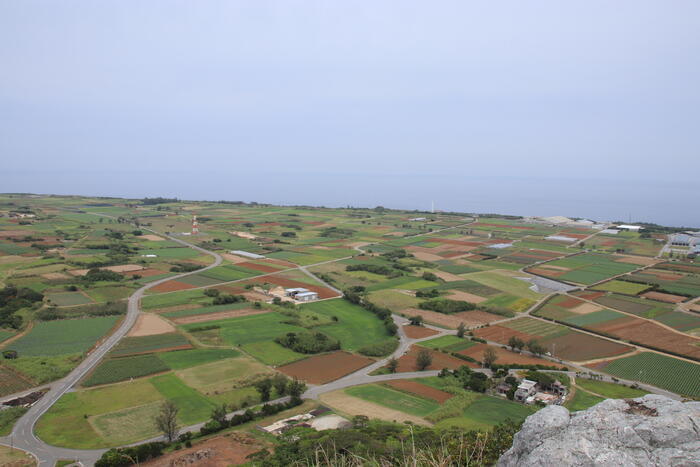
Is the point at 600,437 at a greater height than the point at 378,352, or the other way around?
the point at 600,437

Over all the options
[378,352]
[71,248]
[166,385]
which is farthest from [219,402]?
[71,248]

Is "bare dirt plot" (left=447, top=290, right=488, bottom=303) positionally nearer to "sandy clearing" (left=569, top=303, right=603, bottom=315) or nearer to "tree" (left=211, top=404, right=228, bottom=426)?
"sandy clearing" (left=569, top=303, right=603, bottom=315)

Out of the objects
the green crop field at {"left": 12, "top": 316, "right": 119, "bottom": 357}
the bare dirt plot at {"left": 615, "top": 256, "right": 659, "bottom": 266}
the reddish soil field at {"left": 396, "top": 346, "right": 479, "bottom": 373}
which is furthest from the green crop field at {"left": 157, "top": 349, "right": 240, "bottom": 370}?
the bare dirt plot at {"left": 615, "top": 256, "right": 659, "bottom": 266}

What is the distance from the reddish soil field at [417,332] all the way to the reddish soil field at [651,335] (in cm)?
1958

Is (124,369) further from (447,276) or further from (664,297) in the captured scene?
(664,297)

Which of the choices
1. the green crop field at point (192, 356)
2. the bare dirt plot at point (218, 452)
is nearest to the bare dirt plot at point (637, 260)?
the green crop field at point (192, 356)

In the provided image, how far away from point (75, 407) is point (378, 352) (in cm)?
2604

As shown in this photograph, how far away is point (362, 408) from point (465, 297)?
3523 centimetres

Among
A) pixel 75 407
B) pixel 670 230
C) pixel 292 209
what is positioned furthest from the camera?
pixel 292 209

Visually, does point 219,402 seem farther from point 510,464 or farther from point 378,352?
point 510,464

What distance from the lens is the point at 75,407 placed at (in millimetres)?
32312

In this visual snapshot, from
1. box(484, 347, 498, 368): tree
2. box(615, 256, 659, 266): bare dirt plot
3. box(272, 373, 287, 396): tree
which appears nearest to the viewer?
box(272, 373, 287, 396): tree

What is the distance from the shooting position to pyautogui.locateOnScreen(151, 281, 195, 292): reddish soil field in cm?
6500

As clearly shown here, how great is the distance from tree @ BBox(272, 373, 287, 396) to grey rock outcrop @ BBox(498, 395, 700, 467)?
97.8ft
